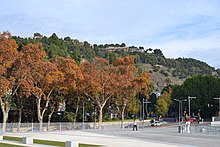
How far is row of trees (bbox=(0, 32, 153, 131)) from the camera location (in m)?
48.6

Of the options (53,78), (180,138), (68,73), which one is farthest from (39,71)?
(180,138)

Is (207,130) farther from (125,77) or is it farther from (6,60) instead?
(6,60)

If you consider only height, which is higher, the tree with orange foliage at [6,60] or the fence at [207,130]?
the tree with orange foliage at [6,60]

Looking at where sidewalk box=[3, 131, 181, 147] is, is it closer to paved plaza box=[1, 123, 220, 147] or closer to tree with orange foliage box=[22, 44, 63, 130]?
paved plaza box=[1, 123, 220, 147]

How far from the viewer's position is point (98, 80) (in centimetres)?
5859

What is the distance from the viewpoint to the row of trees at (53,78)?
48.6 metres

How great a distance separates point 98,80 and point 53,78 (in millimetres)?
9496

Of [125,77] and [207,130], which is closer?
[207,130]

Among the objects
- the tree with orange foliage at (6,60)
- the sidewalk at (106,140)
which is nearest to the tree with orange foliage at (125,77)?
the tree with orange foliage at (6,60)

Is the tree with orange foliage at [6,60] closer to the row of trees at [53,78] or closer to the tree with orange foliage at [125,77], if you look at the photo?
the row of trees at [53,78]

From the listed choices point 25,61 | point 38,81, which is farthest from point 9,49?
point 38,81

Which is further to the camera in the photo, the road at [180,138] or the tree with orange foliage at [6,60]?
the tree with orange foliage at [6,60]

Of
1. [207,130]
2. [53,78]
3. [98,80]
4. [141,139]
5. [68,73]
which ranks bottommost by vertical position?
[207,130]

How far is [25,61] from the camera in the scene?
48938mm
